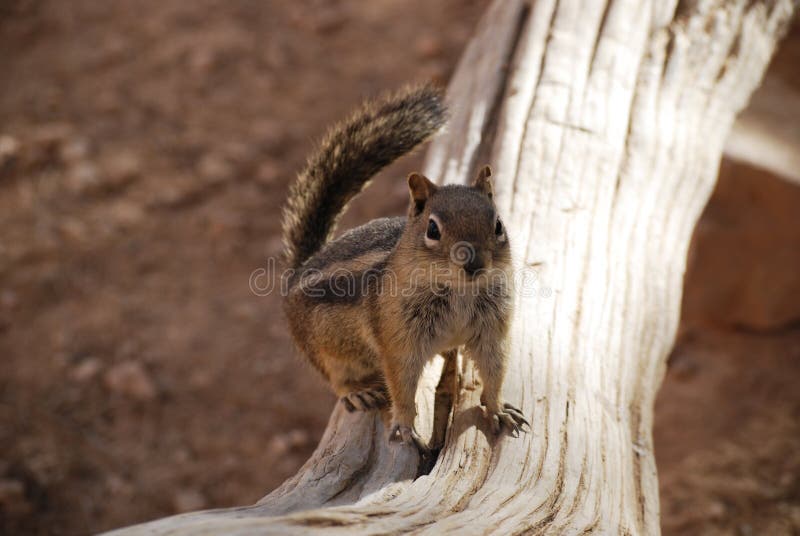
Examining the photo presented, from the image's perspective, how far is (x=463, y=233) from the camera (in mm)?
2355

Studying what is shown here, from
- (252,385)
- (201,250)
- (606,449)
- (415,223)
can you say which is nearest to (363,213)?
(201,250)

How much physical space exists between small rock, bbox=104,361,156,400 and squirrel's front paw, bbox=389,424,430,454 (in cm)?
238

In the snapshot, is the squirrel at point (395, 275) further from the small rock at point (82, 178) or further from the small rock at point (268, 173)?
the small rock at point (82, 178)

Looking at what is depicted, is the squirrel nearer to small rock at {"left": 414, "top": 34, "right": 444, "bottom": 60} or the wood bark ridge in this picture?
the wood bark ridge

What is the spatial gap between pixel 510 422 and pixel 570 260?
70cm

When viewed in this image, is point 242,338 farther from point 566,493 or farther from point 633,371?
point 566,493

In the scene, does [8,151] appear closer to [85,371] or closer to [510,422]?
[85,371]

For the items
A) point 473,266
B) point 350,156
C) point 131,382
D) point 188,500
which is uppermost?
point 350,156

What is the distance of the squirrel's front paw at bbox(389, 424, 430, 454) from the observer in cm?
232

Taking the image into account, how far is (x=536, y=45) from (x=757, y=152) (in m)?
2.06

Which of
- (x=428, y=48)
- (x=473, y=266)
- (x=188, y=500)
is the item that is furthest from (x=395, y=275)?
(x=428, y=48)

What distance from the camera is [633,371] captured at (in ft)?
8.65

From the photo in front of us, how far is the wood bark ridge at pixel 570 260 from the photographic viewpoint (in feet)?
6.59

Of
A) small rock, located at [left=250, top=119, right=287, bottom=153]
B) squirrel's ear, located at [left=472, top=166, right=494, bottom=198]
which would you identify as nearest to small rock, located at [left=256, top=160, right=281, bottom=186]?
small rock, located at [left=250, top=119, right=287, bottom=153]
